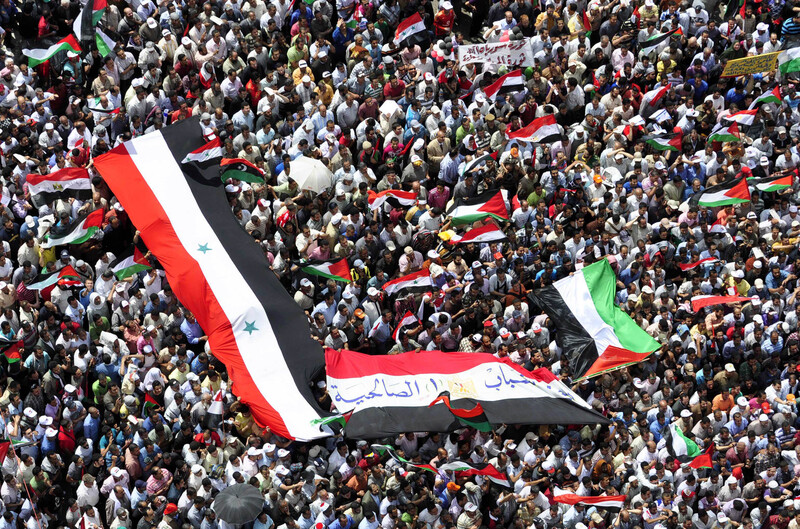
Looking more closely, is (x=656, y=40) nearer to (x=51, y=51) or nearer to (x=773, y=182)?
(x=773, y=182)

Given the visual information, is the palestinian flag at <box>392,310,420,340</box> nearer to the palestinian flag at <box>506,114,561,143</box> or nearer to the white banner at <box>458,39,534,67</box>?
the palestinian flag at <box>506,114,561,143</box>

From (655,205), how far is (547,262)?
258 cm

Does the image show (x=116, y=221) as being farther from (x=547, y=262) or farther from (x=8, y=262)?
(x=547, y=262)

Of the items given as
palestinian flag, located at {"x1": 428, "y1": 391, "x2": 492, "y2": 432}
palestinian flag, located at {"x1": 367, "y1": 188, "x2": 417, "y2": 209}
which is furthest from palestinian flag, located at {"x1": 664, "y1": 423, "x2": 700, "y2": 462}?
palestinian flag, located at {"x1": 367, "y1": 188, "x2": 417, "y2": 209}

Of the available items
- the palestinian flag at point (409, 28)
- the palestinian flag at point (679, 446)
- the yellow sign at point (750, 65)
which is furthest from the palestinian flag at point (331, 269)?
the yellow sign at point (750, 65)

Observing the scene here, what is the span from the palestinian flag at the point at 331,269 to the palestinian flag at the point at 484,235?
2.22 metres

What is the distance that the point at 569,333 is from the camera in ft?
97.2

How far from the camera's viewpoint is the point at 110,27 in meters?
34.3

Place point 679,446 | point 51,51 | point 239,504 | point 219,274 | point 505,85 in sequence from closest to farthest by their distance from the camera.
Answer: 1. point 239,504
2. point 679,446
3. point 219,274
4. point 505,85
5. point 51,51

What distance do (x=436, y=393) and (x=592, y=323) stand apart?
3.11 m

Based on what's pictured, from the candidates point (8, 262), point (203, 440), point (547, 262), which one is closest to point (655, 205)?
point (547, 262)

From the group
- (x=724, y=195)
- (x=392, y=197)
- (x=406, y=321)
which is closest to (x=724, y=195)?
(x=724, y=195)

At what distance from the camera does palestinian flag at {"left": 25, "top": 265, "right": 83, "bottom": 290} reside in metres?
29.5

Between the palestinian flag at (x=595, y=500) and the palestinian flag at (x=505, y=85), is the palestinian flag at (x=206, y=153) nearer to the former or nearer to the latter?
the palestinian flag at (x=505, y=85)
